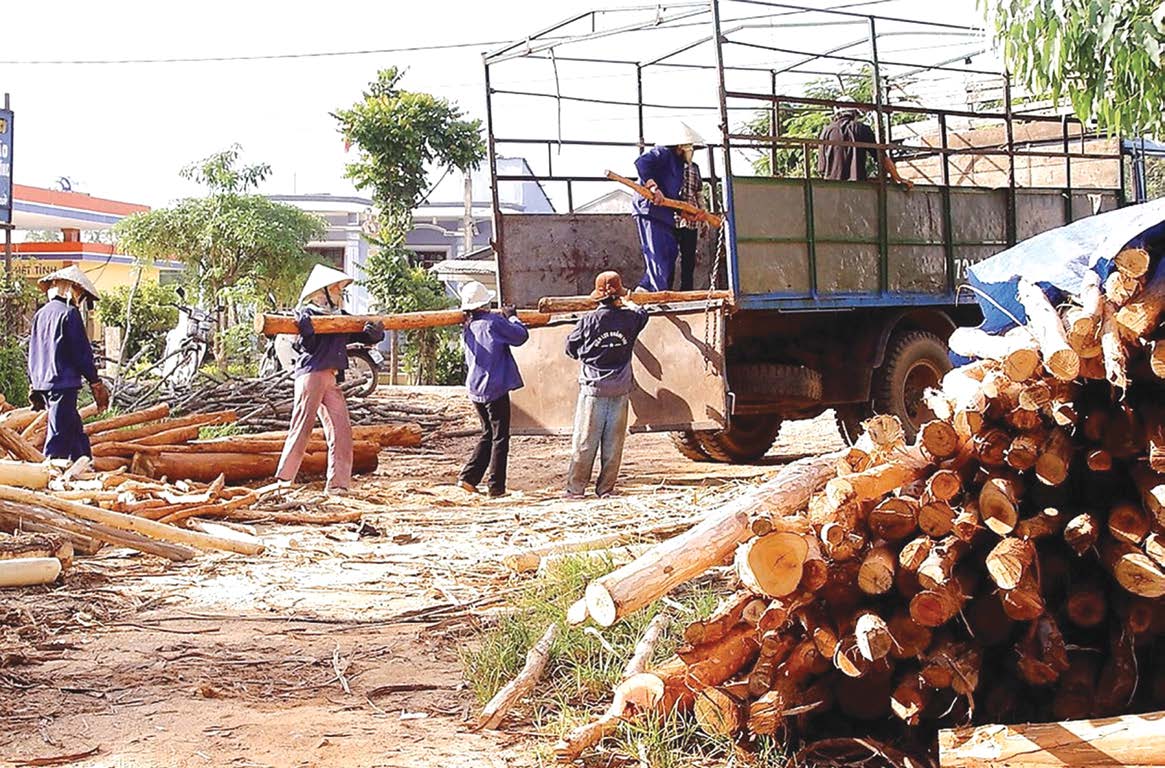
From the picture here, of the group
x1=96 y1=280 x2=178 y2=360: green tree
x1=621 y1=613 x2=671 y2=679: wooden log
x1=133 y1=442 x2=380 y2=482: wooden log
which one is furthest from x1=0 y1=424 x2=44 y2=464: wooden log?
x1=96 y1=280 x2=178 y2=360: green tree

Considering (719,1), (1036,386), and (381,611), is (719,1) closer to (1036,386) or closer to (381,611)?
(381,611)

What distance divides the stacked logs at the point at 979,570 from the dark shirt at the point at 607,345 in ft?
17.5

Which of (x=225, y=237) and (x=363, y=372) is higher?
(x=225, y=237)

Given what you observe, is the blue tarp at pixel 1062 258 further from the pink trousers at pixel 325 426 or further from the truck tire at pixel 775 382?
the pink trousers at pixel 325 426

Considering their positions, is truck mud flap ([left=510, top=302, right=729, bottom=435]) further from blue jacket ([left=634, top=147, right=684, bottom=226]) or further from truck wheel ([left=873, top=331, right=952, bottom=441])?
truck wheel ([left=873, top=331, right=952, bottom=441])

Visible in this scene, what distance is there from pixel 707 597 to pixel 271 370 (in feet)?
40.1

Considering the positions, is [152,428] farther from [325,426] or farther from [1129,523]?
[1129,523]

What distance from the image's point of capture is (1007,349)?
4.34 metres

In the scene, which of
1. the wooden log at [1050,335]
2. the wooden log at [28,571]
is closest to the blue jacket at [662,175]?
the wooden log at [28,571]

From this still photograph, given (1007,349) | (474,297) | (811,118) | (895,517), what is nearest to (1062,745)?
(895,517)

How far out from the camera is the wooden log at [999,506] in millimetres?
4023

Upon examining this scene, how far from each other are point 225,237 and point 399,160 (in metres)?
5.50

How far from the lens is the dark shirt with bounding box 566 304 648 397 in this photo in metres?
9.67

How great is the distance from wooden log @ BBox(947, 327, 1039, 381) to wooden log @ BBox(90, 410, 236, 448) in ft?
25.6
